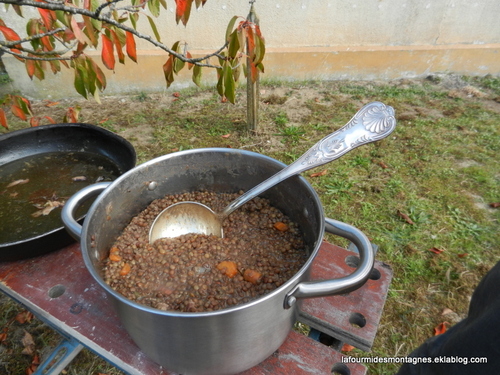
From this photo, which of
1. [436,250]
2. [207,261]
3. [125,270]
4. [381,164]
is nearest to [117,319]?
[125,270]

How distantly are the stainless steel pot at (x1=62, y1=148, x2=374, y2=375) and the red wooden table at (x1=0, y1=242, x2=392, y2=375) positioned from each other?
0.11 meters

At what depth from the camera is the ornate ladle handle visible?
1.13 meters

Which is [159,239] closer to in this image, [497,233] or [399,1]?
[497,233]

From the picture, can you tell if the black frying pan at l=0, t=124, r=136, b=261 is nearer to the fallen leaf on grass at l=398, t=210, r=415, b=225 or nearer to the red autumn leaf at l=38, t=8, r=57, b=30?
the red autumn leaf at l=38, t=8, r=57, b=30

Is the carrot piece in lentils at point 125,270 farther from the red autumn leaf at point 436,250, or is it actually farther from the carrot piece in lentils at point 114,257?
the red autumn leaf at point 436,250

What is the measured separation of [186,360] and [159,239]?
1.73ft

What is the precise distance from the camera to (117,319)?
104 cm

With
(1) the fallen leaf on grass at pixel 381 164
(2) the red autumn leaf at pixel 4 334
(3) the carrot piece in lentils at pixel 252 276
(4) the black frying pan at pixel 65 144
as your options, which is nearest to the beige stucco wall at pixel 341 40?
(1) the fallen leaf on grass at pixel 381 164

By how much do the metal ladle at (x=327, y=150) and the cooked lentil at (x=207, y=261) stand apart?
0.18ft

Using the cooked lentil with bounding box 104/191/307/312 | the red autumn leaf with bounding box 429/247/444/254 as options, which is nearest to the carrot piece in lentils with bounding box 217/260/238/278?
the cooked lentil with bounding box 104/191/307/312

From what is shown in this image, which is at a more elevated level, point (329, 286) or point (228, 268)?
point (329, 286)

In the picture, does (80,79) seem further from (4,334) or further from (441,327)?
(441,327)

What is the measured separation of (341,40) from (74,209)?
3.99 m

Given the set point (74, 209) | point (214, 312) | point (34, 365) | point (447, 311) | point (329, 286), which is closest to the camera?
point (214, 312)
